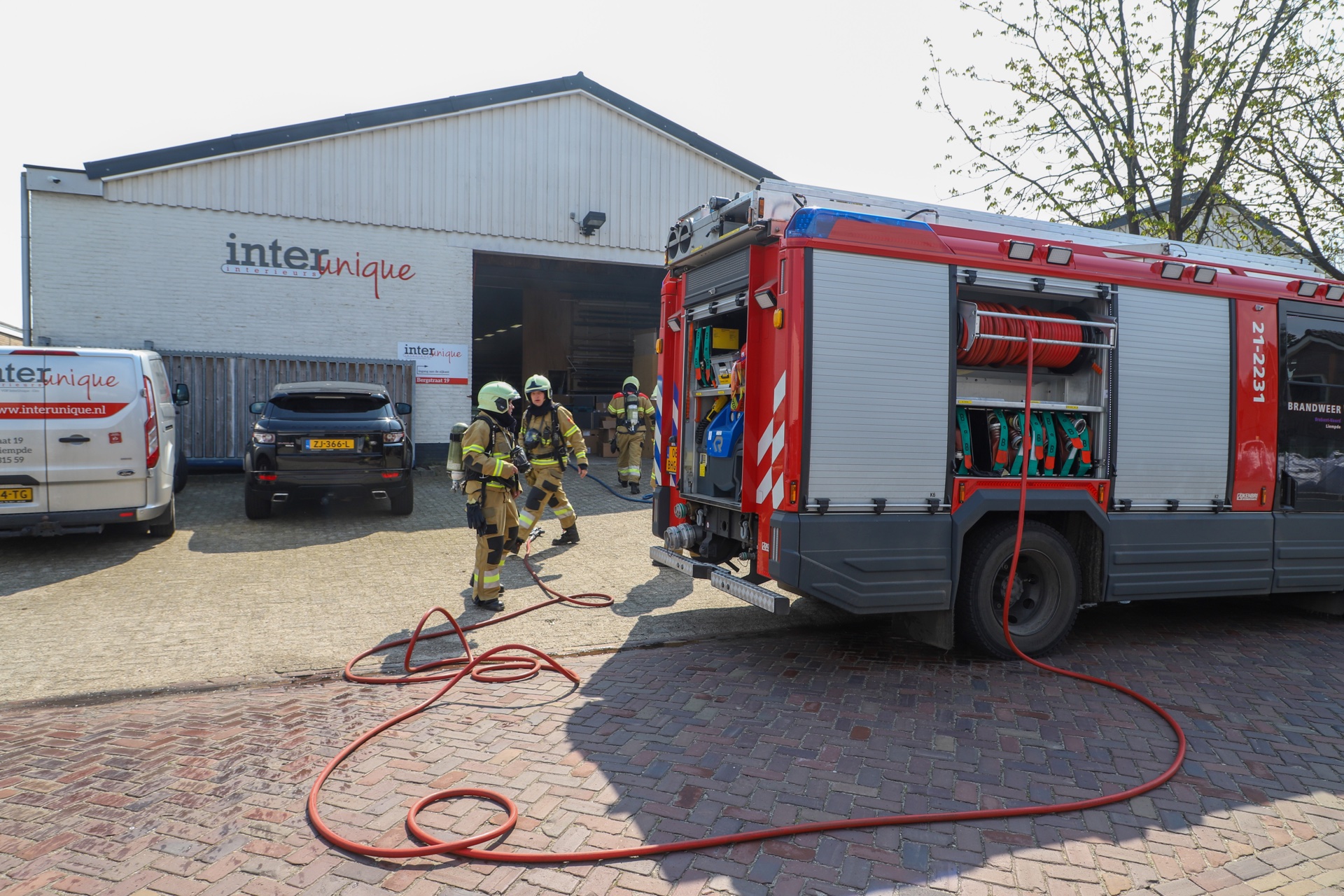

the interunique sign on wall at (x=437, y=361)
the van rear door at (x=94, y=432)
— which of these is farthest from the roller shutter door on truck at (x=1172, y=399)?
the interunique sign on wall at (x=437, y=361)

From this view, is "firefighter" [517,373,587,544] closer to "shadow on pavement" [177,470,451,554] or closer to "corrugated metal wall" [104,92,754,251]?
"shadow on pavement" [177,470,451,554]

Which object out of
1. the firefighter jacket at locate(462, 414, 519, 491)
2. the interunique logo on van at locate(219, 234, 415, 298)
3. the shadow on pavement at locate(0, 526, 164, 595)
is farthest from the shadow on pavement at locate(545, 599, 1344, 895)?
the interunique logo on van at locate(219, 234, 415, 298)

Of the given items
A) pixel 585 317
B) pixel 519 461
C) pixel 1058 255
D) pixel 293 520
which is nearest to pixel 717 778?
pixel 519 461

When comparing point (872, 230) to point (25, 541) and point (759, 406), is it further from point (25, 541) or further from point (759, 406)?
point (25, 541)

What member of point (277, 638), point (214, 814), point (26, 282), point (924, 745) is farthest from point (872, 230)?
point (26, 282)

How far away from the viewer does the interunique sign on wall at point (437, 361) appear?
15133 mm

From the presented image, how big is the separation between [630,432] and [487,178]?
6200mm

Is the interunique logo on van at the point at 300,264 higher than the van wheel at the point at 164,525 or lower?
higher

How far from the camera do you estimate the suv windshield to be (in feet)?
31.8

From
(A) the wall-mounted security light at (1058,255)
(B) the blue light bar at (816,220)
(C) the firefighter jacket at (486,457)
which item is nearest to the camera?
(B) the blue light bar at (816,220)

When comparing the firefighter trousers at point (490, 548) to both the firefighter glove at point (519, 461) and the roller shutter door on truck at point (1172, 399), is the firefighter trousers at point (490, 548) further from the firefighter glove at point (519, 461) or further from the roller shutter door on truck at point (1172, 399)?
the roller shutter door on truck at point (1172, 399)

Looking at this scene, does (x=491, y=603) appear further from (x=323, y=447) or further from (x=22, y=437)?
(x=22, y=437)

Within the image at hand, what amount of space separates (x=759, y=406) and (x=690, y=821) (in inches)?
101

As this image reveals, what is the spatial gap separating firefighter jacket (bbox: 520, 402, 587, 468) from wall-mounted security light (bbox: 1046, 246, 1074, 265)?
172 inches
